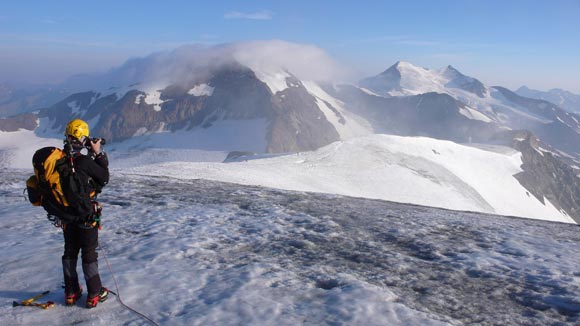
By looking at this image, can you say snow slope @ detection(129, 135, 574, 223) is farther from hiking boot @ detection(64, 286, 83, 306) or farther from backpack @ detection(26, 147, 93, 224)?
backpack @ detection(26, 147, 93, 224)

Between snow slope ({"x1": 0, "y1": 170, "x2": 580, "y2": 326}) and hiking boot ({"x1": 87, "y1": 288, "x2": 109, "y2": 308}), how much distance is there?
0.11 meters

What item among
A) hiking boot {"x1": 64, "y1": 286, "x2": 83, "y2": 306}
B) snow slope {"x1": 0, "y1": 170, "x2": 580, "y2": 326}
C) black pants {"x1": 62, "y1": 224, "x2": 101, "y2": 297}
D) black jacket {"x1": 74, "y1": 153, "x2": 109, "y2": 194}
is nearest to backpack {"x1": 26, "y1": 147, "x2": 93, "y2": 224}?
black jacket {"x1": 74, "y1": 153, "x2": 109, "y2": 194}

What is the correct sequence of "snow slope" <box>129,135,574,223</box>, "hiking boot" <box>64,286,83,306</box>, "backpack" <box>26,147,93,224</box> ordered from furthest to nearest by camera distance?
Answer: "snow slope" <box>129,135,574,223</box>, "hiking boot" <box>64,286,83,306</box>, "backpack" <box>26,147,93,224</box>

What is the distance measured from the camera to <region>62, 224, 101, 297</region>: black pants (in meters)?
7.13

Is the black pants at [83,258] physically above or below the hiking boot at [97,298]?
above

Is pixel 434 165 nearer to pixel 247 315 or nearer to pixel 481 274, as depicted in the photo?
pixel 481 274

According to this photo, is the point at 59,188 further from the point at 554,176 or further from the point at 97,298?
the point at 554,176

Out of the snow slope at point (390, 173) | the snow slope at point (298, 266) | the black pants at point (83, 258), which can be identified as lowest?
the snow slope at point (390, 173)

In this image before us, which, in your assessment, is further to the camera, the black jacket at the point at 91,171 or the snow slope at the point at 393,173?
the snow slope at the point at 393,173

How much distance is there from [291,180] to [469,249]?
976 inches

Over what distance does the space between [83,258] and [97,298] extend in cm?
74

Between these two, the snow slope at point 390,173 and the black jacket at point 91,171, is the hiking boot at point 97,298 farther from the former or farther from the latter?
the snow slope at point 390,173

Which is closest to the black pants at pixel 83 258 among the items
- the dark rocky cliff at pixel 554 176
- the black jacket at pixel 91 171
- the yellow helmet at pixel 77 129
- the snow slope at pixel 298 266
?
the snow slope at pixel 298 266

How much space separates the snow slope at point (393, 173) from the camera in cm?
3434
